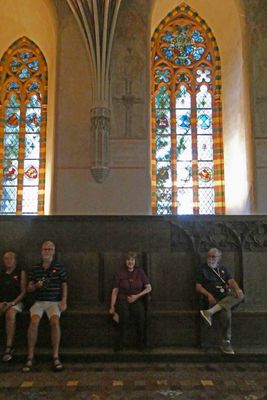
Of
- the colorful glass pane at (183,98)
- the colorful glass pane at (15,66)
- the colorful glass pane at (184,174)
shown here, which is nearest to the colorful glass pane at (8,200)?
the colorful glass pane at (15,66)

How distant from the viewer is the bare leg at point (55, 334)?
4.27 metres

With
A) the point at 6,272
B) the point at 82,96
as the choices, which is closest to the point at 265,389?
the point at 6,272

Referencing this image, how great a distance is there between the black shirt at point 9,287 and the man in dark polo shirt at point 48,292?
0.16m

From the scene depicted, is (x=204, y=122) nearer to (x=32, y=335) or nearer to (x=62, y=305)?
(x=62, y=305)

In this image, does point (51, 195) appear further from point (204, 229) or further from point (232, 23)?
point (232, 23)

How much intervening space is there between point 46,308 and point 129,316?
0.91 metres

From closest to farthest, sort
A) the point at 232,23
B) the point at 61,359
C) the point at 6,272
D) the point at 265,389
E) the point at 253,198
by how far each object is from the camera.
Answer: the point at 265,389, the point at 61,359, the point at 6,272, the point at 253,198, the point at 232,23

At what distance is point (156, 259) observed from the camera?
17.0 feet

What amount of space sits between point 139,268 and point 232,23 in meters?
6.93

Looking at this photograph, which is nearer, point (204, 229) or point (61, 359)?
point (61, 359)

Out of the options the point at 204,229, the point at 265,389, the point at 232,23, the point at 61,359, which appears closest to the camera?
the point at 265,389

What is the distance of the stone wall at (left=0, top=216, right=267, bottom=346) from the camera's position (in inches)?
193

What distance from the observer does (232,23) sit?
9.53 m

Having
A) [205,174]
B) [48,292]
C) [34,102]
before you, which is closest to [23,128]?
[34,102]
